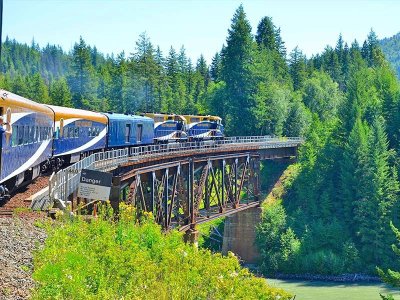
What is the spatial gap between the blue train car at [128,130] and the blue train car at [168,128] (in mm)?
2771

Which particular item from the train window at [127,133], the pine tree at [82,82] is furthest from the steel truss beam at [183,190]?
the pine tree at [82,82]

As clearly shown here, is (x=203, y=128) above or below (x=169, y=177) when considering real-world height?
above

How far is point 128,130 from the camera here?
56.6 metres

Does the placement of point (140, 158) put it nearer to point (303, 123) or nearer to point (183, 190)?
point (183, 190)

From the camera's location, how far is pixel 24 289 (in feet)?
49.3

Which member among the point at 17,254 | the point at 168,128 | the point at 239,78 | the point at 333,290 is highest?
the point at 239,78

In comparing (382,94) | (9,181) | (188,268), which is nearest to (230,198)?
(382,94)

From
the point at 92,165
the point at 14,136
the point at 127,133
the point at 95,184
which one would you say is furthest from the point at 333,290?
the point at 14,136

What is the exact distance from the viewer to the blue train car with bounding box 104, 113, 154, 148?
173 feet

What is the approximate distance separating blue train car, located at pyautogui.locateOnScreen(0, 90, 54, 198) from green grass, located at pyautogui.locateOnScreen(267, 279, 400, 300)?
27730 millimetres

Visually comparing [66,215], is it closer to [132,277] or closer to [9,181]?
[9,181]

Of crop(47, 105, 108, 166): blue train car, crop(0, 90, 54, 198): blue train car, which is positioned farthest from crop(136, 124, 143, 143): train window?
crop(0, 90, 54, 198): blue train car

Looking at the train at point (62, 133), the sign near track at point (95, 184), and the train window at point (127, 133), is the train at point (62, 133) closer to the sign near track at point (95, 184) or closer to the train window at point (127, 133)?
the train window at point (127, 133)

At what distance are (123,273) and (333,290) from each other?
45176 millimetres
